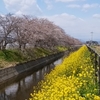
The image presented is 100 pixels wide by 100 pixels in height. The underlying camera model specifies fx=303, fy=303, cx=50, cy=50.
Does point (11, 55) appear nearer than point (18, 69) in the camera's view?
No

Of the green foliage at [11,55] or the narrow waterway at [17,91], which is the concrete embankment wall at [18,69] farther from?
the green foliage at [11,55]

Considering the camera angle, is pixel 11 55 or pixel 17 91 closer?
pixel 17 91

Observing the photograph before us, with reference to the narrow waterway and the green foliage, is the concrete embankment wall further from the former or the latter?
the green foliage

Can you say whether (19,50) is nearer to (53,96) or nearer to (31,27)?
(31,27)

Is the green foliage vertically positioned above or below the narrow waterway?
above

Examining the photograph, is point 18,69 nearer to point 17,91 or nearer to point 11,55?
point 11,55

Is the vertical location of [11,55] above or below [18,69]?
above

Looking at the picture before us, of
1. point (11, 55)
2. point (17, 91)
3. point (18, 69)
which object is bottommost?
point (17, 91)

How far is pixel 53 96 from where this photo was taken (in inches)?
299

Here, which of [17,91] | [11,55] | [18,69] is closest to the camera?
[17,91]

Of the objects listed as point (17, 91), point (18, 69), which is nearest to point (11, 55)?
point (18, 69)

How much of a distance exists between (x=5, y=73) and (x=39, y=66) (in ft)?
41.3

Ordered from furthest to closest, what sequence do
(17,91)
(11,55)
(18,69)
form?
(11,55) < (18,69) < (17,91)

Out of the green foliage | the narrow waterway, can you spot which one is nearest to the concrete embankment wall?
the narrow waterway
